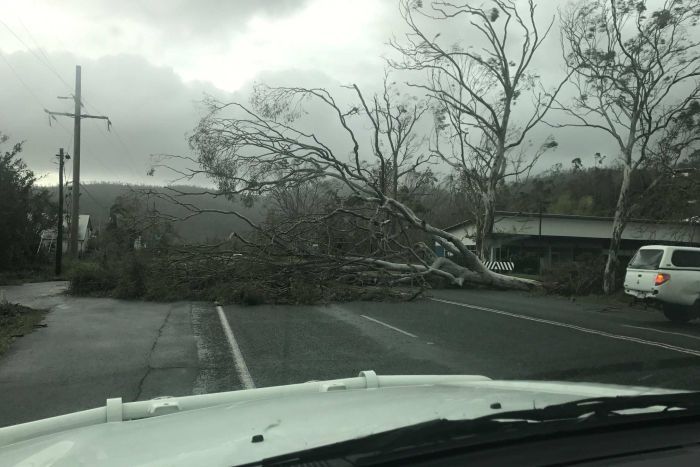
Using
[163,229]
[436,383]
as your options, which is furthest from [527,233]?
[436,383]

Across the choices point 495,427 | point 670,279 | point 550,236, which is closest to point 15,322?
point 495,427

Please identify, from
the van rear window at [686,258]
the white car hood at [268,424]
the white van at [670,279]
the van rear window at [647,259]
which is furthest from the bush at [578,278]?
the white car hood at [268,424]

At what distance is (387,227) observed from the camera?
19.2m

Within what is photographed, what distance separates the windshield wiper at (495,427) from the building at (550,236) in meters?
46.2

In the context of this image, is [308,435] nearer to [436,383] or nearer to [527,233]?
[436,383]

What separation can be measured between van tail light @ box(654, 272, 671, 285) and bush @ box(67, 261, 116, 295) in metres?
17.2

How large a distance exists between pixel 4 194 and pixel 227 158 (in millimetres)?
24536

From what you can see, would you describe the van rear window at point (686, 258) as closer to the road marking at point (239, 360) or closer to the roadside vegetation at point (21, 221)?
the road marking at point (239, 360)

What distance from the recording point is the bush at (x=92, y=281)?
69.6 ft

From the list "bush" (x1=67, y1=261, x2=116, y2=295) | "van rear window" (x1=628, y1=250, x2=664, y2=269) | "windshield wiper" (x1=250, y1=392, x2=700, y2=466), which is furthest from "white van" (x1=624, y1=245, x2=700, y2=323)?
"bush" (x1=67, y1=261, x2=116, y2=295)

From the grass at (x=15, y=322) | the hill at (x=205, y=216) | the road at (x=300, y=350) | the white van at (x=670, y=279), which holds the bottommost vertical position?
the grass at (x=15, y=322)

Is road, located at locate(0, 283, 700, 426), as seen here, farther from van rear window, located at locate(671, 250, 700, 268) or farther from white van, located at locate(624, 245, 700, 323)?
van rear window, located at locate(671, 250, 700, 268)

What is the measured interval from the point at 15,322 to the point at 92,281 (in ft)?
28.2

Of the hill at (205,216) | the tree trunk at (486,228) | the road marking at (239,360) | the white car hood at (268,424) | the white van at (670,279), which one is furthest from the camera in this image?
the tree trunk at (486,228)
